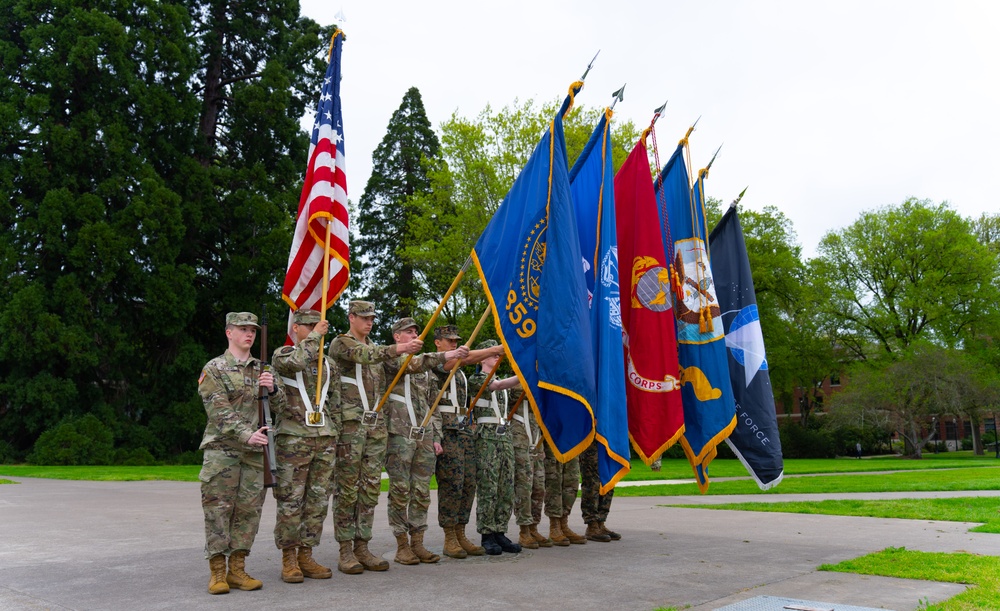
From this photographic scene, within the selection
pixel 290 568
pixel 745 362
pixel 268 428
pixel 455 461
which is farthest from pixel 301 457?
pixel 745 362

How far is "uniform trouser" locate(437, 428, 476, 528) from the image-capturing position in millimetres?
7645

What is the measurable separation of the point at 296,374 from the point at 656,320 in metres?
3.54

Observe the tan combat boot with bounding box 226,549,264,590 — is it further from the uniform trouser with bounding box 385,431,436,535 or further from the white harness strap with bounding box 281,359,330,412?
the uniform trouser with bounding box 385,431,436,535

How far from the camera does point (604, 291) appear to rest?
7367mm

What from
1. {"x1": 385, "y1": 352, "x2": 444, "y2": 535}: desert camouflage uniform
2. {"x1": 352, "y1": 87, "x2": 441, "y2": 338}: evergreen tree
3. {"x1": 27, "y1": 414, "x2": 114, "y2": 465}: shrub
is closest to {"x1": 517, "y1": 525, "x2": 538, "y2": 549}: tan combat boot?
{"x1": 385, "y1": 352, "x2": 444, "y2": 535}: desert camouflage uniform

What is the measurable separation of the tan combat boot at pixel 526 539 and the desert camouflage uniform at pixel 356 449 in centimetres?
208

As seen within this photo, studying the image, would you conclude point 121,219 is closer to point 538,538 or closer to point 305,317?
point 305,317

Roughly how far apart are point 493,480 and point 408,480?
1039mm

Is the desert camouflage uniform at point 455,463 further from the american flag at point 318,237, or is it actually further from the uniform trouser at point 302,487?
the uniform trouser at point 302,487

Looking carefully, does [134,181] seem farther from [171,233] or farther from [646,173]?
[646,173]

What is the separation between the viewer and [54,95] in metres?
29.0

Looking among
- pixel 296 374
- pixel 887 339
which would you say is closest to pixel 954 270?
pixel 887 339

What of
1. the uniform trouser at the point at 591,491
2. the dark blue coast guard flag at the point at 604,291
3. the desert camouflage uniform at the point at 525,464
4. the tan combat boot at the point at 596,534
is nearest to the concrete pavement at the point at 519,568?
the tan combat boot at the point at 596,534

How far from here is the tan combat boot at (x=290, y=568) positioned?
6.21 metres
